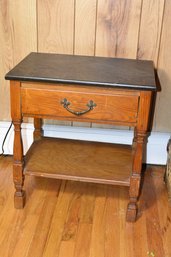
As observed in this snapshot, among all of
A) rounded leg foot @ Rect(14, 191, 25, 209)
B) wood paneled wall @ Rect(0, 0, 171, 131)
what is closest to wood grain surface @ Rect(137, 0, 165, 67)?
wood paneled wall @ Rect(0, 0, 171, 131)

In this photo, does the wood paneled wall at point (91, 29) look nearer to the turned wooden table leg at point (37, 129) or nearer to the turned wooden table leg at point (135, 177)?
Answer: the turned wooden table leg at point (37, 129)

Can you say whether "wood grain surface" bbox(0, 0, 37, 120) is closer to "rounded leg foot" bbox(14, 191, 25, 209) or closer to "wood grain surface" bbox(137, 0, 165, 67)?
"wood grain surface" bbox(137, 0, 165, 67)

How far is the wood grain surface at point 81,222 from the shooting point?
1.34 metres

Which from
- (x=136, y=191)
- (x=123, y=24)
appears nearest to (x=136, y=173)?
(x=136, y=191)

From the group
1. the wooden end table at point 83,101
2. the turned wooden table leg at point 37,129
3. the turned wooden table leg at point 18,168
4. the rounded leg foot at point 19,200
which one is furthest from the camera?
the turned wooden table leg at point 37,129

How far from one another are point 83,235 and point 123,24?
95cm

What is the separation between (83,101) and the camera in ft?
4.31

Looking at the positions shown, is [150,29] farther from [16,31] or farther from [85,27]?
[16,31]

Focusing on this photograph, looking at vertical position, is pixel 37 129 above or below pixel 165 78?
below

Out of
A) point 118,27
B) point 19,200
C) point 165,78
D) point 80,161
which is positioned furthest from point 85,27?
point 19,200

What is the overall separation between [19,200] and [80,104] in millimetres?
525

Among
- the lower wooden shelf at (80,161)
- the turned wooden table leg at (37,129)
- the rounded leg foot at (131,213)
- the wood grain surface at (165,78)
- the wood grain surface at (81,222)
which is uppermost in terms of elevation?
the wood grain surface at (165,78)

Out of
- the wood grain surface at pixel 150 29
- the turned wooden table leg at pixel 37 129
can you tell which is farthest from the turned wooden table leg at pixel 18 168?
the wood grain surface at pixel 150 29

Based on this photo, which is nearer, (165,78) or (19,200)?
(19,200)
